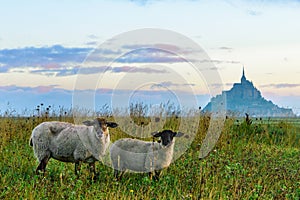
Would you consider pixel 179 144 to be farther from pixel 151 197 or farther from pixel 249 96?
pixel 249 96

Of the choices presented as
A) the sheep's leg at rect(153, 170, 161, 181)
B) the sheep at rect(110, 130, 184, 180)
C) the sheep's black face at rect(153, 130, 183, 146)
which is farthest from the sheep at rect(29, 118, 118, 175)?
the sheep's leg at rect(153, 170, 161, 181)

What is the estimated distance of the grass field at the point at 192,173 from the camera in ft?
28.6

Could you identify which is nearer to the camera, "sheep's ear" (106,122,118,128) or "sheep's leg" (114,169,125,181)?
"sheep's ear" (106,122,118,128)

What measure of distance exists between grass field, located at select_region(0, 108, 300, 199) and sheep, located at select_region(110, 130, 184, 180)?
10.8 inches

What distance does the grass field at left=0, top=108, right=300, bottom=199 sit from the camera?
28.6ft

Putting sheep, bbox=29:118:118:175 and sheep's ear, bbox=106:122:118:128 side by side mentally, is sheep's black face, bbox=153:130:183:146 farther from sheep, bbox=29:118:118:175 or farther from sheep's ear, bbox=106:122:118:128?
sheep, bbox=29:118:118:175

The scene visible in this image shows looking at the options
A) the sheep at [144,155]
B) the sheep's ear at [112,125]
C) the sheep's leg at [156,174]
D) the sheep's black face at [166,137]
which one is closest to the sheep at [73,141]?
the sheep's ear at [112,125]

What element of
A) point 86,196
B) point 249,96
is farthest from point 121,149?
point 249,96

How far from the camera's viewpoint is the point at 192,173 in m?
10.8

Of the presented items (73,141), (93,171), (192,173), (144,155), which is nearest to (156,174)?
(144,155)

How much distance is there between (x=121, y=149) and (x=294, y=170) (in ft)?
14.3

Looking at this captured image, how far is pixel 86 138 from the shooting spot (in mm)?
10703

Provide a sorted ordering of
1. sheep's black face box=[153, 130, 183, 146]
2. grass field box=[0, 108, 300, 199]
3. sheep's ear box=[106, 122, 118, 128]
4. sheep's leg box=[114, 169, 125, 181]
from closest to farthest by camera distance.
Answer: grass field box=[0, 108, 300, 199] < sheep's black face box=[153, 130, 183, 146] < sheep's ear box=[106, 122, 118, 128] < sheep's leg box=[114, 169, 125, 181]

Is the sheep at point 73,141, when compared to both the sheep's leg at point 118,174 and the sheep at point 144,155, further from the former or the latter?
the sheep's leg at point 118,174
